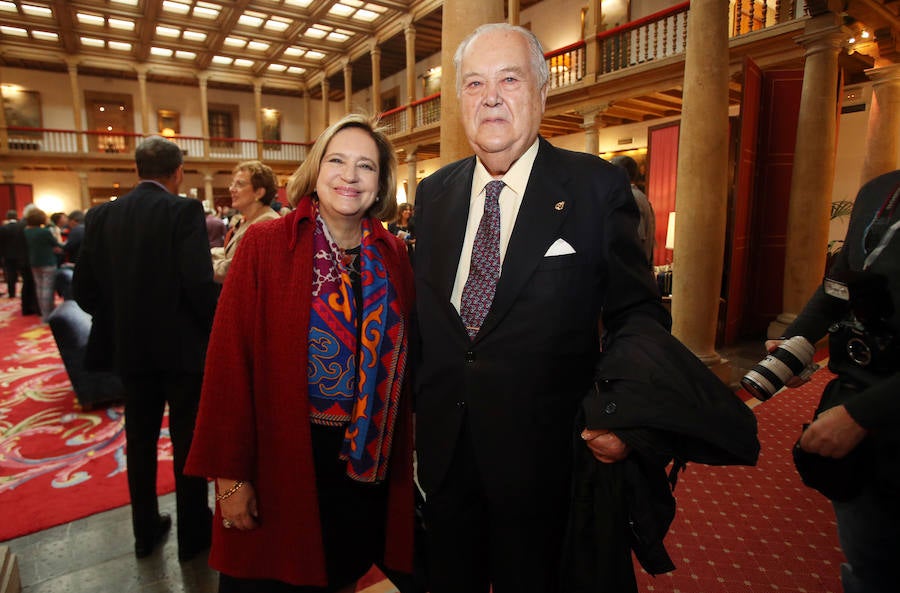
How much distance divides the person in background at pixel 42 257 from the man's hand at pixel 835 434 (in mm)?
8806

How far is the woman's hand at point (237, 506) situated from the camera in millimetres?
1288

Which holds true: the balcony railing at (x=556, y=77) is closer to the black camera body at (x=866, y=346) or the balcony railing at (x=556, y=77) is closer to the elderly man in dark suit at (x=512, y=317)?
the elderly man in dark suit at (x=512, y=317)

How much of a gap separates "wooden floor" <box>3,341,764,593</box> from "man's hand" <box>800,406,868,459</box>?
163cm

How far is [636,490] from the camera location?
111cm

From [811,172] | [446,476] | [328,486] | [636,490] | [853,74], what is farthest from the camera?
[853,74]

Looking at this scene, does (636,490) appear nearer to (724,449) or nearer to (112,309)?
(724,449)

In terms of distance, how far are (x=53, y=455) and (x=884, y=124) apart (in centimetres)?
1010

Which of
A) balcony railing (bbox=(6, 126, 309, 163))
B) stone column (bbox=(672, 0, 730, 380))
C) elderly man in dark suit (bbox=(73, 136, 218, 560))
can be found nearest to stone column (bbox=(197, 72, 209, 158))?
balcony railing (bbox=(6, 126, 309, 163))

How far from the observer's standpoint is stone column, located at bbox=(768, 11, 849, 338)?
566 cm

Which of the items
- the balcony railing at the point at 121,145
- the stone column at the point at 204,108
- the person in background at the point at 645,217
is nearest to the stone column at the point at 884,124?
the person in background at the point at 645,217

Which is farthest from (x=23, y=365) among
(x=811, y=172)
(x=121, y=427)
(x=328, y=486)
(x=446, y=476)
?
(x=811, y=172)

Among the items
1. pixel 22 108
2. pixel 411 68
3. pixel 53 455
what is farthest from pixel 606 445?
pixel 22 108

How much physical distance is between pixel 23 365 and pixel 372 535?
5700 millimetres

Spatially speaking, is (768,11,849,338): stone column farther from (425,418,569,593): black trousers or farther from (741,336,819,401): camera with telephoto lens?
(425,418,569,593): black trousers
